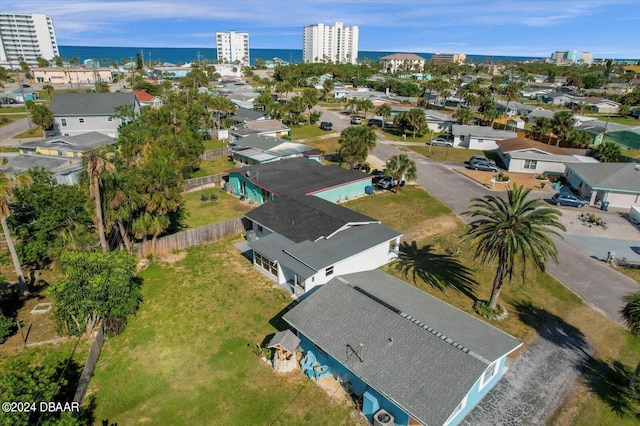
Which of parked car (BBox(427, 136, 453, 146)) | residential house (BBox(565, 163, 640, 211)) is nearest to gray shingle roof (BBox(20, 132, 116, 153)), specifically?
parked car (BBox(427, 136, 453, 146))

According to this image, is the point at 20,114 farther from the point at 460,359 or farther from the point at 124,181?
the point at 460,359

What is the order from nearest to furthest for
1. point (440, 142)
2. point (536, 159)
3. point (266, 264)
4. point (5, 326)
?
point (5, 326) → point (266, 264) → point (536, 159) → point (440, 142)

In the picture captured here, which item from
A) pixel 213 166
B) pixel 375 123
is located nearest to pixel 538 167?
pixel 375 123

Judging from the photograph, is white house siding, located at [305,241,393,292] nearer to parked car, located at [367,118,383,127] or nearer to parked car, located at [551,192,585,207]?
parked car, located at [551,192,585,207]

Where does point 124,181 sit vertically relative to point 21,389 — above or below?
above

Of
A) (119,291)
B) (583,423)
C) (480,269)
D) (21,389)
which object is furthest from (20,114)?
(583,423)

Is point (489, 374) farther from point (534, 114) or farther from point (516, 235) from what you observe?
point (534, 114)

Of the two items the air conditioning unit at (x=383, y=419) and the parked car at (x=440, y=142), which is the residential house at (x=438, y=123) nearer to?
the parked car at (x=440, y=142)
